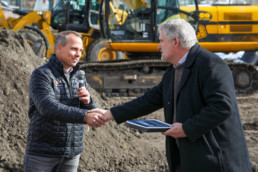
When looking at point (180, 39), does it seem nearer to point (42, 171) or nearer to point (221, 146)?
point (221, 146)

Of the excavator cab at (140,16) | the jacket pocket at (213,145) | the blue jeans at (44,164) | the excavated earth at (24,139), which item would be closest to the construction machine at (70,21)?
the excavator cab at (140,16)

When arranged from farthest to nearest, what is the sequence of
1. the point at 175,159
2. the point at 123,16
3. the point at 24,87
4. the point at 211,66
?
the point at 123,16, the point at 24,87, the point at 175,159, the point at 211,66

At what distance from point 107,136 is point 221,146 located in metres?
4.09

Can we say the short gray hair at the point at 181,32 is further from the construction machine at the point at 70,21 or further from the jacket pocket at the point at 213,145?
the construction machine at the point at 70,21

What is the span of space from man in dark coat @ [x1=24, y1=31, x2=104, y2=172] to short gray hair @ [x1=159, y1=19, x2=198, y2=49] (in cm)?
87

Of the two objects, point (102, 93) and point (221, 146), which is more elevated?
point (221, 146)

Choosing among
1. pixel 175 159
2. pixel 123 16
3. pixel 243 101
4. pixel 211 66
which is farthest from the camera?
pixel 243 101

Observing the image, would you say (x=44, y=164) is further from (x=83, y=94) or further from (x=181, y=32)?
(x=181, y=32)

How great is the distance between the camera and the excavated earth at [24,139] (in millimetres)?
5773

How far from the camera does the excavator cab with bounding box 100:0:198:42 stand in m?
11.6

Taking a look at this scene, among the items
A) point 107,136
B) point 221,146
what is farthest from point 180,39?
point 107,136

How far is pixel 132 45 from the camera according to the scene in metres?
11.9

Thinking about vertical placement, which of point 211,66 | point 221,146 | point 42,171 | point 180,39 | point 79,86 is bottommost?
point 42,171

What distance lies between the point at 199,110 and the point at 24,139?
3.57 metres
